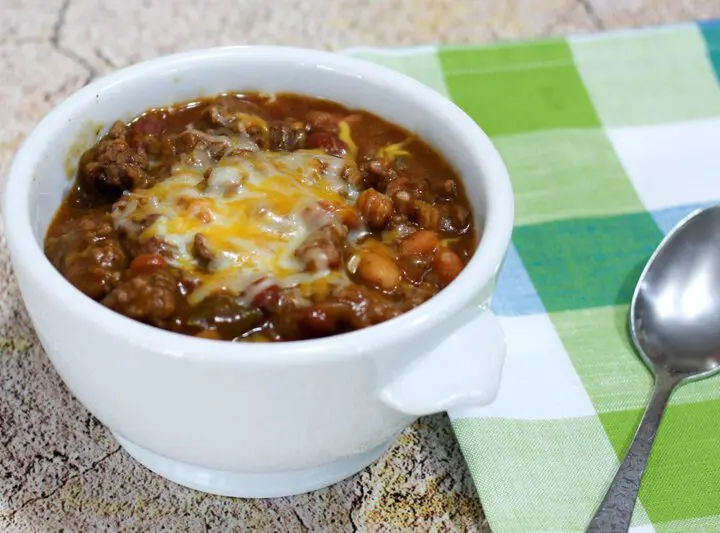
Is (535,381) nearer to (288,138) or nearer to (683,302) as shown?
(683,302)

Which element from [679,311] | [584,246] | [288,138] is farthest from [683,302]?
[288,138]

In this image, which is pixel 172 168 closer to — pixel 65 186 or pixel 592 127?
pixel 65 186

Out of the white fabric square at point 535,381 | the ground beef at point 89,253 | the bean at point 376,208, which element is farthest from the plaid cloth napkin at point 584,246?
the ground beef at point 89,253

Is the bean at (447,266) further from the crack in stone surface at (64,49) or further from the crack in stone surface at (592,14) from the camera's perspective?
the crack in stone surface at (592,14)

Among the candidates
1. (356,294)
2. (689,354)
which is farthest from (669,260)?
(356,294)

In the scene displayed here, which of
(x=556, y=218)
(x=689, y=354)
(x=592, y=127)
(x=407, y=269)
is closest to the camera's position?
(x=407, y=269)
